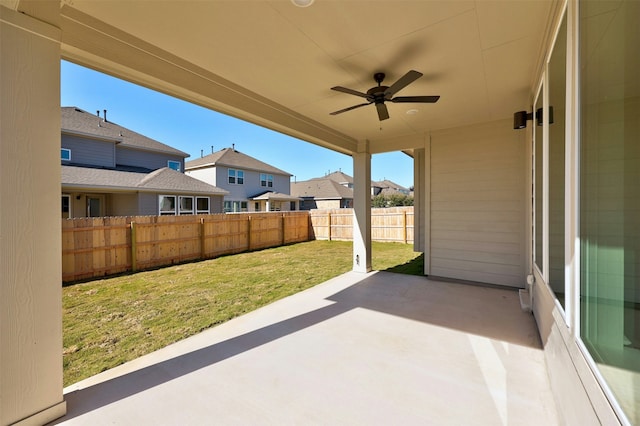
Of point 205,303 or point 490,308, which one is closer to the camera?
point 490,308

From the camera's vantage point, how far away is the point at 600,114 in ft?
3.96

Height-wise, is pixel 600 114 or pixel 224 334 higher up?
pixel 600 114

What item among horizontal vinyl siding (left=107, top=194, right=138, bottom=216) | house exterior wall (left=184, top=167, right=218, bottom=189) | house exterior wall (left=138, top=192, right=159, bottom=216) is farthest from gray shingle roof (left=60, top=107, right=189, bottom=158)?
house exterior wall (left=138, top=192, right=159, bottom=216)

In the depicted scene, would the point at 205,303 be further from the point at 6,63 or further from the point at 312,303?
the point at 6,63

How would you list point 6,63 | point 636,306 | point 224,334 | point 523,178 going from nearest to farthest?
point 636,306, point 6,63, point 224,334, point 523,178

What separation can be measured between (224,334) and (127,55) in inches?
110

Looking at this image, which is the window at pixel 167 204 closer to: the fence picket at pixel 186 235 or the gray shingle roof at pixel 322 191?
the fence picket at pixel 186 235

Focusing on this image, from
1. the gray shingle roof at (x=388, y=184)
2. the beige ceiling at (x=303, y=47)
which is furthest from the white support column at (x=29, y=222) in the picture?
the gray shingle roof at (x=388, y=184)

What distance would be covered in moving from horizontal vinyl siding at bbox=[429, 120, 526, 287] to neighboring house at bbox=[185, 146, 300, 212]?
13135mm

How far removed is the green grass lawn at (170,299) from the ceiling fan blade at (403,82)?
320 centimetres

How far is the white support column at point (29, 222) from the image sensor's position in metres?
1.52

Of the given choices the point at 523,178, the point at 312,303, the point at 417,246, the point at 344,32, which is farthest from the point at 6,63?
the point at 417,246

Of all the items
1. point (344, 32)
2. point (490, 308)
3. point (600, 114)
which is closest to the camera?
point (600, 114)

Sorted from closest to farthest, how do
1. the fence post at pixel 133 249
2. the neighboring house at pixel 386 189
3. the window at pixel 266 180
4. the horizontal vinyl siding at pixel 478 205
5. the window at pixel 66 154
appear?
1. the horizontal vinyl siding at pixel 478 205
2. the fence post at pixel 133 249
3. the window at pixel 66 154
4. the window at pixel 266 180
5. the neighboring house at pixel 386 189
